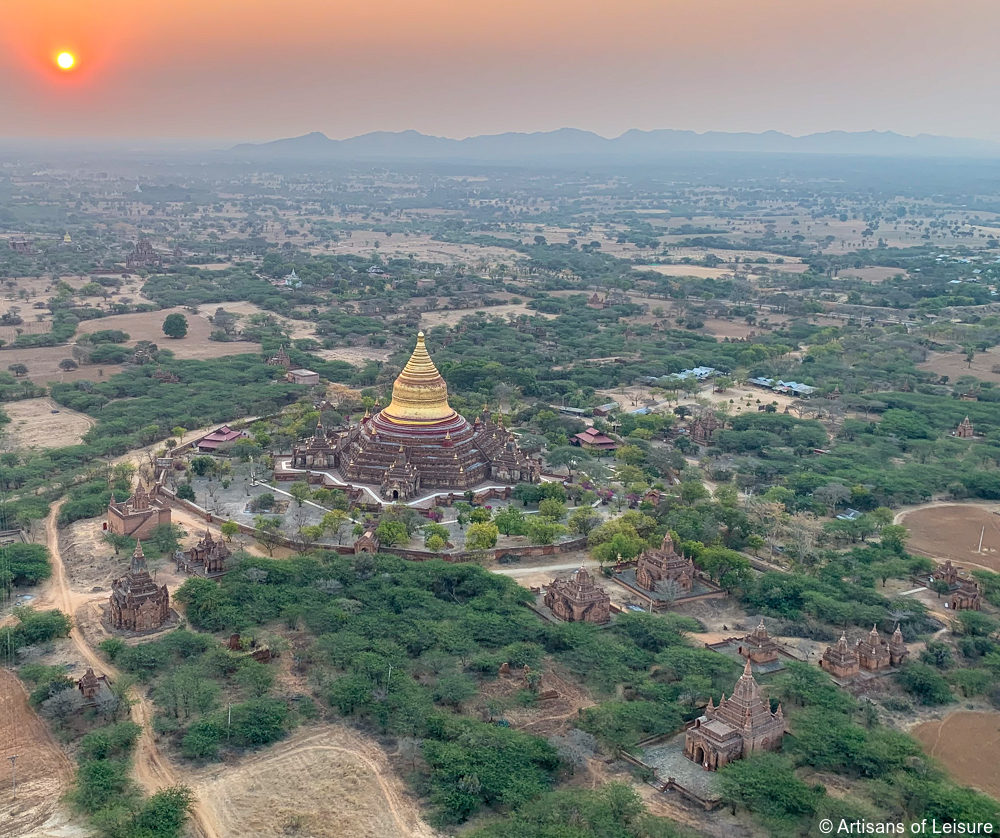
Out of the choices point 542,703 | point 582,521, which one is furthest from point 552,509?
point 542,703

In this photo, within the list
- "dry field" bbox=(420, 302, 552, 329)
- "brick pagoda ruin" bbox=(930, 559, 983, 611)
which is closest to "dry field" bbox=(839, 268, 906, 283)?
"dry field" bbox=(420, 302, 552, 329)

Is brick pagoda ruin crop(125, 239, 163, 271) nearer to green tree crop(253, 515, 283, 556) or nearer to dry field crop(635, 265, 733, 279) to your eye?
dry field crop(635, 265, 733, 279)

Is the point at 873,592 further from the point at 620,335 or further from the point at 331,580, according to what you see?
the point at 620,335

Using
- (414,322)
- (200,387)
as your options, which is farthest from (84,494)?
(414,322)

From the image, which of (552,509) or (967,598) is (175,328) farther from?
(967,598)

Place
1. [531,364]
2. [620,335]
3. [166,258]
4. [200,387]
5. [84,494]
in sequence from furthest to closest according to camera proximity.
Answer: [166,258] → [620,335] → [531,364] → [200,387] → [84,494]

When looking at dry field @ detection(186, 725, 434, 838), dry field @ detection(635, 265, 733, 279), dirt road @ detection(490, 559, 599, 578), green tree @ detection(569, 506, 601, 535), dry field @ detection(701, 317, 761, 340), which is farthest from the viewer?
dry field @ detection(635, 265, 733, 279)

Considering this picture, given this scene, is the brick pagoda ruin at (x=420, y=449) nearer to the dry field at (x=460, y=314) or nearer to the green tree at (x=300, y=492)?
the green tree at (x=300, y=492)
